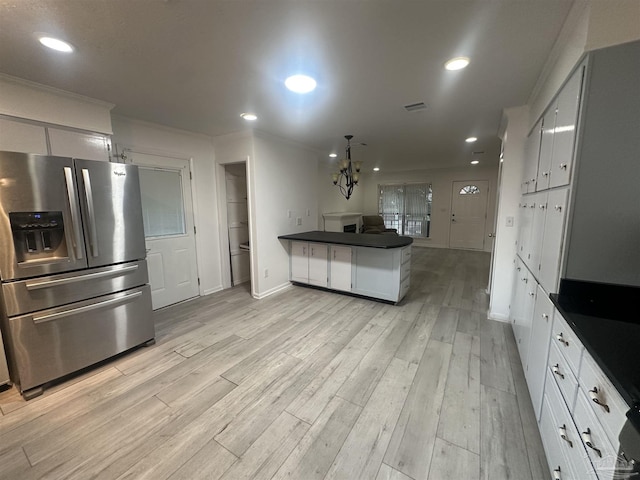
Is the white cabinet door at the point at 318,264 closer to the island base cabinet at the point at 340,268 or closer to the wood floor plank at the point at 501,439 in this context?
the island base cabinet at the point at 340,268

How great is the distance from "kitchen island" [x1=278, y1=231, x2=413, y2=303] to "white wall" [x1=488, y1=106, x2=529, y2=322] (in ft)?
3.55

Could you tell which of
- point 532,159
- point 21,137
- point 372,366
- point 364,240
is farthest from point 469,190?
point 21,137

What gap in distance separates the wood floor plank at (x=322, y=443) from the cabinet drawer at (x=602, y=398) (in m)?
1.23

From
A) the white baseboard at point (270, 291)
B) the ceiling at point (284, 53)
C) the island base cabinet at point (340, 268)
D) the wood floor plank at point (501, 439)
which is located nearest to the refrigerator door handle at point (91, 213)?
the ceiling at point (284, 53)

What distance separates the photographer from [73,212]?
206 cm

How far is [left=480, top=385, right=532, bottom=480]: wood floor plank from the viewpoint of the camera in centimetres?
138

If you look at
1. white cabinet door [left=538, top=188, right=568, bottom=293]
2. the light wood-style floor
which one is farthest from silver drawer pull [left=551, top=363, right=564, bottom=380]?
the light wood-style floor

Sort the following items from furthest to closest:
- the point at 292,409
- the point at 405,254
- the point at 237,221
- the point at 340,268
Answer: the point at 237,221 < the point at 340,268 < the point at 405,254 < the point at 292,409

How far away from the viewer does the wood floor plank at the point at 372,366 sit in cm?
196

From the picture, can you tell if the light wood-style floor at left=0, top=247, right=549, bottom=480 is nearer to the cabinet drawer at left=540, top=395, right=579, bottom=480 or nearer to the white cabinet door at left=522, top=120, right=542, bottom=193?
the cabinet drawer at left=540, top=395, right=579, bottom=480

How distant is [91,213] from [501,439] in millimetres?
3407

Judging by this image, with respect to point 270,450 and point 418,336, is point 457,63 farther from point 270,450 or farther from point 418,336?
point 270,450

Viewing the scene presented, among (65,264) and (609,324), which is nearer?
(609,324)

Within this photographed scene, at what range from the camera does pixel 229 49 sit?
5.54 feet
